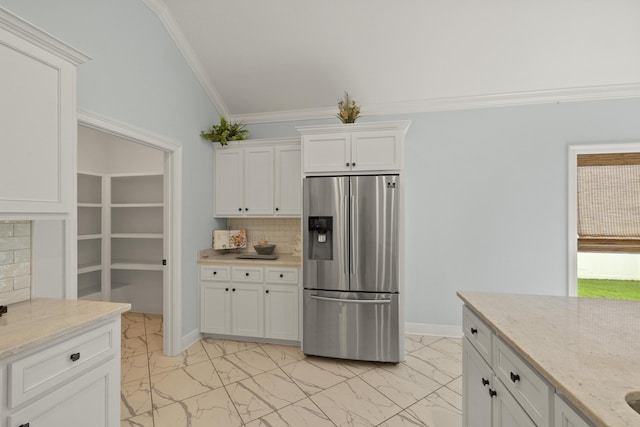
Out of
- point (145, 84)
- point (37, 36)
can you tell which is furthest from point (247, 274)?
point (37, 36)

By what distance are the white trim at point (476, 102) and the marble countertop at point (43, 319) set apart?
300cm

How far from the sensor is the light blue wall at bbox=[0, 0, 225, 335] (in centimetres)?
211

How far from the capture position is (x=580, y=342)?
3.83 ft

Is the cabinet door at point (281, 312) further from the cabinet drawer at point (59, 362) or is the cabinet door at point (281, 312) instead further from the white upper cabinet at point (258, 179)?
the cabinet drawer at point (59, 362)

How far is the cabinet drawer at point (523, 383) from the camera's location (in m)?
1.01

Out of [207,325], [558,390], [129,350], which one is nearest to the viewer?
[558,390]

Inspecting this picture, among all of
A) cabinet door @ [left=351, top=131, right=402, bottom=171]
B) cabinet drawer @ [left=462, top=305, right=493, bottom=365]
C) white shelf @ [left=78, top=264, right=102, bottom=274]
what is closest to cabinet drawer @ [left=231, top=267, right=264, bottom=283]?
cabinet door @ [left=351, top=131, right=402, bottom=171]

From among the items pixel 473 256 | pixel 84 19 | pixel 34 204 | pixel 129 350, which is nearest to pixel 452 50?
pixel 473 256

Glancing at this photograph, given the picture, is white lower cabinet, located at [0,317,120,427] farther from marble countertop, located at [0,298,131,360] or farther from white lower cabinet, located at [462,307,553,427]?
white lower cabinet, located at [462,307,553,427]

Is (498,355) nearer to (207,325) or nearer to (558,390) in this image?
(558,390)

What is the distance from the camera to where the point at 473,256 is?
141 inches

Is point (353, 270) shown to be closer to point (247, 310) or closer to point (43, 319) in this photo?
point (247, 310)

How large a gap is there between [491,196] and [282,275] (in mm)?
2513

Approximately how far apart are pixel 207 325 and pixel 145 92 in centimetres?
246
